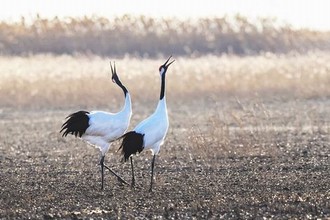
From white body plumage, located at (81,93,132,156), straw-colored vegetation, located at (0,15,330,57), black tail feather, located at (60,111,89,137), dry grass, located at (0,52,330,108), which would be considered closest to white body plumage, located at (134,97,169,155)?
white body plumage, located at (81,93,132,156)

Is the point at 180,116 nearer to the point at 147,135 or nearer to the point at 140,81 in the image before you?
the point at 140,81

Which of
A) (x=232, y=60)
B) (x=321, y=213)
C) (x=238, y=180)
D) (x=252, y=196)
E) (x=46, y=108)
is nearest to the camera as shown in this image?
(x=321, y=213)

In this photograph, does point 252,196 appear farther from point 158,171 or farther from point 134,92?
point 134,92

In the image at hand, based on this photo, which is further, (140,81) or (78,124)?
(140,81)

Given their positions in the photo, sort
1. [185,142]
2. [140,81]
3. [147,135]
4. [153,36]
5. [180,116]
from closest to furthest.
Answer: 1. [147,135]
2. [185,142]
3. [180,116]
4. [140,81]
5. [153,36]

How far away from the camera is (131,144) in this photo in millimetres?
11711

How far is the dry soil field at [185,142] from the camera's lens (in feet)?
35.2

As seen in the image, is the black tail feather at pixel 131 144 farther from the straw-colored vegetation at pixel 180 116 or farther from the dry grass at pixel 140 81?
the dry grass at pixel 140 81

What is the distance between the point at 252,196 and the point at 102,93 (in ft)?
52.3

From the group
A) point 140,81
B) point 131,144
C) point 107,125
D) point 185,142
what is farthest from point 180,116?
point 131,144

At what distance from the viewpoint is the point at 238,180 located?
12617mm

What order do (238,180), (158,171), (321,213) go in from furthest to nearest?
(158,171), (238,180), (321,213)

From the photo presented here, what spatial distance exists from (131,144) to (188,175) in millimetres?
1746

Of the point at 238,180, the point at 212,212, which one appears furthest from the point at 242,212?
the point at 238,180
